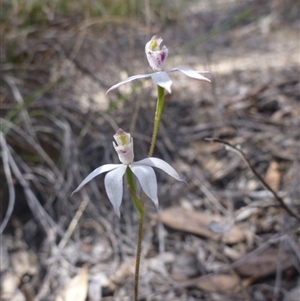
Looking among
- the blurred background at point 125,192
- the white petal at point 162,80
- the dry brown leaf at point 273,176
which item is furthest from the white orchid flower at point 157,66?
the dry brown leaf at point 273,176

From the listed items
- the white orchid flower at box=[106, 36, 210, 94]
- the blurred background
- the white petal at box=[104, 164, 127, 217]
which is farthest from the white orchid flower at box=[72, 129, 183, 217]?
the blurred background

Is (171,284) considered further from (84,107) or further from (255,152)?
(84,107)

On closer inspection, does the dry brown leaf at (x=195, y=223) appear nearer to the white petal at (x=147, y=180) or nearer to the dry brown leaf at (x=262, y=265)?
the dry brown leaf at (x=262, y=265)

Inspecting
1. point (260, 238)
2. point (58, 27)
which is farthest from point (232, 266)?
point (58, 27)

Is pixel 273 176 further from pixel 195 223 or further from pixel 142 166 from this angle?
pixel 142 166

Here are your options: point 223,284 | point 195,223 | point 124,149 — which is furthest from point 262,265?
point 124,149
